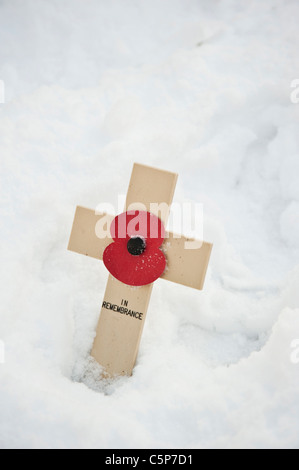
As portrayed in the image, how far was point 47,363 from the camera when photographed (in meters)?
1.01

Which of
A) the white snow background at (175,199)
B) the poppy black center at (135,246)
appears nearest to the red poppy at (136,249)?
the poppy black center at (135,246)

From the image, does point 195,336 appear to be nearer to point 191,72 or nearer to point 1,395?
point 1,395

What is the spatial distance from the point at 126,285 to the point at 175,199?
42cm

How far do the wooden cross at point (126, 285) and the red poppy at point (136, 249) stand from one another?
0.10 ft

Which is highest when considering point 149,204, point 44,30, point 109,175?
point 44,30

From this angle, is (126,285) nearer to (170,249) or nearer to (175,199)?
(170,249)

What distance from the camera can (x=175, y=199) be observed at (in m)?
1.38

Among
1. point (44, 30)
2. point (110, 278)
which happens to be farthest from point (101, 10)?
point (110, 278)

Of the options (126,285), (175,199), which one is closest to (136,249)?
(126,285)

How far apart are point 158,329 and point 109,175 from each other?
1.73 feet

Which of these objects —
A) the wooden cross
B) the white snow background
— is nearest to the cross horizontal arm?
the wooden cross

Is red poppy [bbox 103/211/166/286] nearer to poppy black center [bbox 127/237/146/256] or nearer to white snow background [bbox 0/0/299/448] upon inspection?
poppy black center [bbox 127/237/146/256]

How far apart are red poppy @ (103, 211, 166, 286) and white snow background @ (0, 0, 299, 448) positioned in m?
0.20

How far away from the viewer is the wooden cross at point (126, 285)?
1.03 m
